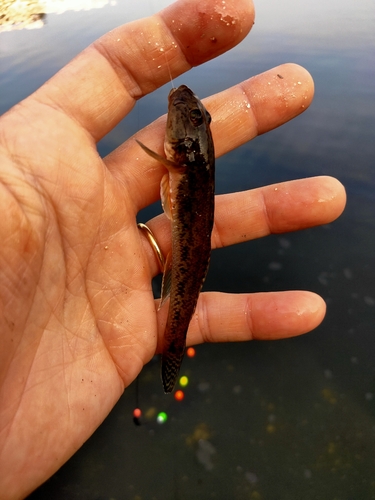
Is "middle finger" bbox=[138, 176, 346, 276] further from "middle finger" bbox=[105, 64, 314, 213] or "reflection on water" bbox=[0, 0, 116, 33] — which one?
"reflection on water" bbox=[0, 0, 116, 33]

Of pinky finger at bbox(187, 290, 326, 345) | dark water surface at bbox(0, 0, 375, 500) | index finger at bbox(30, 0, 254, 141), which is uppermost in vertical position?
index finger at bbox(30, 0, 254, 141)

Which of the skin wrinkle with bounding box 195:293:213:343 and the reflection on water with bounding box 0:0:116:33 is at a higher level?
the reflection on water with bounding box 0:0:116:33

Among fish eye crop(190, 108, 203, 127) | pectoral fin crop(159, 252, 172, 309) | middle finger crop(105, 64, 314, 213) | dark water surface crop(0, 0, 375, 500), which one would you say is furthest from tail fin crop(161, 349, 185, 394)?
fish eye crop(190, 108, 203, 127)

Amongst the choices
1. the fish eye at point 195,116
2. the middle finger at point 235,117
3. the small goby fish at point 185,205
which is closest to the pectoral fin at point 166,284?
the small goby fish at point 185,205

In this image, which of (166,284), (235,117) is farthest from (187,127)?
(166,284)

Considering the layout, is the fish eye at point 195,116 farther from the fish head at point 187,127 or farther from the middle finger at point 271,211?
the middle finger at point 271,211

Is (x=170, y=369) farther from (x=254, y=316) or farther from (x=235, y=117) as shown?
(x=235, y=117)

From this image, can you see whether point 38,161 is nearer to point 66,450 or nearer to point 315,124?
point 66,450
